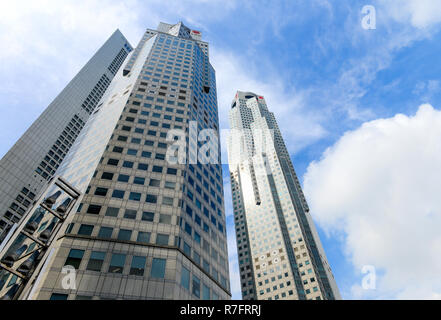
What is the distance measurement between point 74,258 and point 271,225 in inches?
3815

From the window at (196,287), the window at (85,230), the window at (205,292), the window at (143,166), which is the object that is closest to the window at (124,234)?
the window at (85,230)

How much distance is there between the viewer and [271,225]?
385 feet

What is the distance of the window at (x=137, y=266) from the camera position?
30.1 meters

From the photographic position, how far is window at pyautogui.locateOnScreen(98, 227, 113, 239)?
107 ft

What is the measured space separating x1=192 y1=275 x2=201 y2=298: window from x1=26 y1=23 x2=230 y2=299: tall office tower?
0.12 metres

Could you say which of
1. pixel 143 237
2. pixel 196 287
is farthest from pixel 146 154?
pixel 196 287

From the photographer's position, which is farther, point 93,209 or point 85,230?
point 93,209

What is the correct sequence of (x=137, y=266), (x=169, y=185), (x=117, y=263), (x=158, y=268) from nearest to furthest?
(x=117, y=263)
(x=137, y=266)
(x=158, y=268)
(x=169, y=185)

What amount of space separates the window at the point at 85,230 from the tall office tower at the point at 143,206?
108mm

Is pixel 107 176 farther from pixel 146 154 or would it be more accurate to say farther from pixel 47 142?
pixel 47 142

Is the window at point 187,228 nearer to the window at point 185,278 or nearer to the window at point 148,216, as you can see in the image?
the window at point 148,216

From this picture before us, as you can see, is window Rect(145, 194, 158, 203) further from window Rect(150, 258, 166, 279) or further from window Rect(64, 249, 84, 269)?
window Rect(64, 249, 84, 269)

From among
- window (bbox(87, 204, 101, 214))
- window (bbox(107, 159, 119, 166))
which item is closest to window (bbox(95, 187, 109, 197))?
window (bbox(87, 204, 101, 214))
